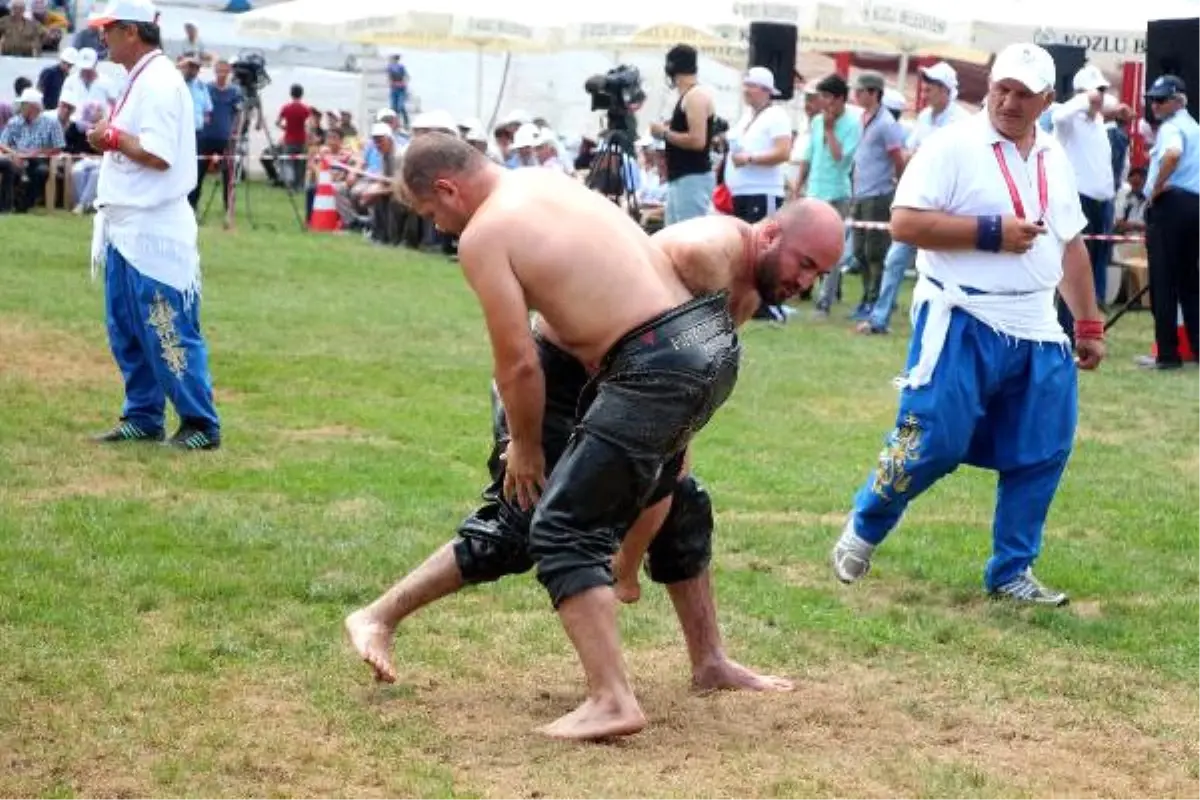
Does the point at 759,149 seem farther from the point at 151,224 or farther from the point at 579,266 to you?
the point at 579,266

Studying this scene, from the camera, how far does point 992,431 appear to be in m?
7.01

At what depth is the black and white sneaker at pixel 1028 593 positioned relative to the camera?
6.95 m

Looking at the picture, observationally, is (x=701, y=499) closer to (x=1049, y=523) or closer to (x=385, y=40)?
(x=1049, y=523)

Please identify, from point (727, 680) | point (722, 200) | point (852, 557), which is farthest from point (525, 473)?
point (722, 200)

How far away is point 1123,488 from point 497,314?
5.11 meters

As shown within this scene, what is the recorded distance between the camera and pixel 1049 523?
8484mm

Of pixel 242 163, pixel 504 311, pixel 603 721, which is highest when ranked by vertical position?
pixel 504 311

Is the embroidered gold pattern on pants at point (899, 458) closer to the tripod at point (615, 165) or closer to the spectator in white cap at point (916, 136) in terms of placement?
the spectator in white cap at point (916, 136)

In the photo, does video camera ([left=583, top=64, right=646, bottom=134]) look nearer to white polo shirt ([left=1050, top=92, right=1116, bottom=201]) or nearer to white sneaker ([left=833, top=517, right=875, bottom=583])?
white polo shirt ([left=1050, top=92, right=1116, bottom=201])

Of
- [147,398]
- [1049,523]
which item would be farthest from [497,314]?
[147,398]

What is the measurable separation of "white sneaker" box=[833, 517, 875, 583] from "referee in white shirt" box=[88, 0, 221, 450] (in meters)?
3.45

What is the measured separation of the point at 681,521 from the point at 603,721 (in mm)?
746

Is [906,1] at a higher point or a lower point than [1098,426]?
higher

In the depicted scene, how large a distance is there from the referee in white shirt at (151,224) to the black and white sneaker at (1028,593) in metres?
3.93
